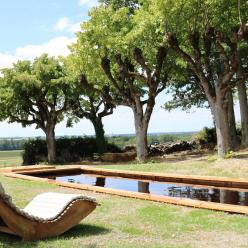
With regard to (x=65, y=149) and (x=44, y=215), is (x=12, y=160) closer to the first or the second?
(x=65, y=149)

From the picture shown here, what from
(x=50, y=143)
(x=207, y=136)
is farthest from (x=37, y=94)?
(x=207, y=136)

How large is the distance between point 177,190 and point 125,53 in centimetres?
1133

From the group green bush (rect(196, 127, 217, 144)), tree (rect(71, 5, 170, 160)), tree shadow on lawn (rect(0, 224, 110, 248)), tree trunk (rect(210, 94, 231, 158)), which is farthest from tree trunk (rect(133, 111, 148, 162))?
tree shadow on lawn (rect(0, 224, 110, 248))

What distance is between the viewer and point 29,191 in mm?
12242

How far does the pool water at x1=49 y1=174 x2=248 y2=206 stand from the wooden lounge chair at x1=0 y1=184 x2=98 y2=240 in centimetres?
476

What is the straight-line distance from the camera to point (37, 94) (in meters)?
30.1

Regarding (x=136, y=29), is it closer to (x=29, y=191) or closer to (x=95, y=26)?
(x=95, y=26)

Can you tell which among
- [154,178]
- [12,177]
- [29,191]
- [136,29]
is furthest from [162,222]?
[136,29]

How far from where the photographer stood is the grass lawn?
6562 millimetres

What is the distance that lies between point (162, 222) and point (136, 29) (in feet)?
47.7

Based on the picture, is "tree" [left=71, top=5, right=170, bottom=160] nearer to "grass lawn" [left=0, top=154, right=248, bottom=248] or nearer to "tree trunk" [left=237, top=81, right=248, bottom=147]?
"tree trunk" [left=237, top=81, right=248, bottom=147]

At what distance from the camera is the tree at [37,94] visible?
29.4 meters

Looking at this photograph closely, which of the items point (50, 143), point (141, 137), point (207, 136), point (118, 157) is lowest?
point (118, 157)

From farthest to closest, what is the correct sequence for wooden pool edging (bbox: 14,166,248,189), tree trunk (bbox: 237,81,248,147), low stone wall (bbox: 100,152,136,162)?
low stone wall (bbox: 100,152,136,162), tree trunk (bbox: 237,81,248,147), wooden pool edging (bbox: 14,166,248,189)
